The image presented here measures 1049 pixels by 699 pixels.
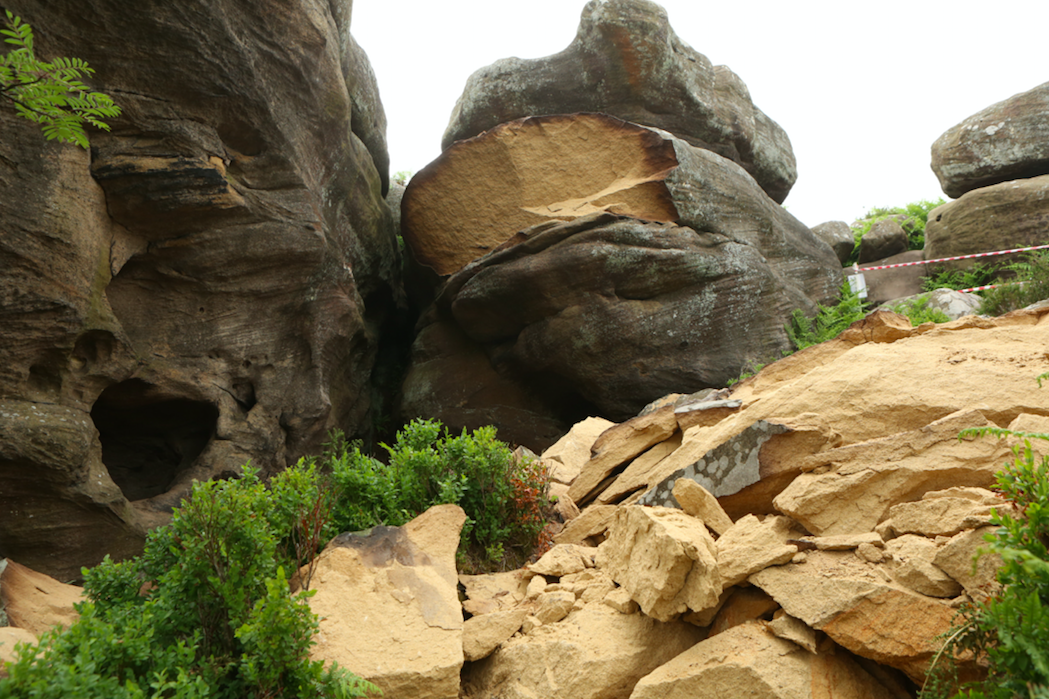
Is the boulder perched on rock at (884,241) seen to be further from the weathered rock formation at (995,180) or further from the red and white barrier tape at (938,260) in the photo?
the weathered rock formation at (995,180)

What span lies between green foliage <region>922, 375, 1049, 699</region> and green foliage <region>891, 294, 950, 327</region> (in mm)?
8499

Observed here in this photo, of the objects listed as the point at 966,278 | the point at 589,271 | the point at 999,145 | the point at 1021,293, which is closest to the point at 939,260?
the point at 966,278

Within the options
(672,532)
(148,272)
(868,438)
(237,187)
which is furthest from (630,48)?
(672,532)

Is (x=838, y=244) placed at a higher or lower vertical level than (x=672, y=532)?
higher

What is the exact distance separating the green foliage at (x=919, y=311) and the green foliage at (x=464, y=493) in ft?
24.9

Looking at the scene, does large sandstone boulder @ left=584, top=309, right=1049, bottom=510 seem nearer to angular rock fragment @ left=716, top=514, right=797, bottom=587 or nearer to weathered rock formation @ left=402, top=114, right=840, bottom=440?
angular rock fragment @ left=716, top=514, right=797, bottom=587

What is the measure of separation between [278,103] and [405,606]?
7480 millimetres

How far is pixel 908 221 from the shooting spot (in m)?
17.7

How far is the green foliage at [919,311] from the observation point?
10.6 meters

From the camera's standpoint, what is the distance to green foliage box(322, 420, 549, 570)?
5.67 metres

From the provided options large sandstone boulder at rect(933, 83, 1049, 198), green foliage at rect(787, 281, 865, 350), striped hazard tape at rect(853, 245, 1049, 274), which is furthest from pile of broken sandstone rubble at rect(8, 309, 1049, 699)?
large sandstone boulder at rect(933, 83, 1049, 198)

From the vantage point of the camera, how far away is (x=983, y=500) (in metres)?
3.90

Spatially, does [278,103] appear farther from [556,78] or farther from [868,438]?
[868,438]

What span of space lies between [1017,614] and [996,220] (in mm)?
14015
